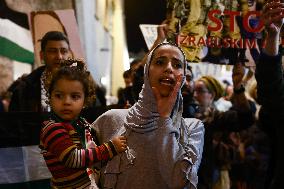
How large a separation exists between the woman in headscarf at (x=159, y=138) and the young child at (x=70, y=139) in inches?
4.8

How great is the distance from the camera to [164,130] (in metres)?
2.42

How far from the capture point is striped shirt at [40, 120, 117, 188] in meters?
2.40

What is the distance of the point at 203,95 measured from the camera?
15.7 ft

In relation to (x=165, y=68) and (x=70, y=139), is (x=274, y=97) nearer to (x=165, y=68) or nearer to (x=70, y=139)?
(x=165, y=68)

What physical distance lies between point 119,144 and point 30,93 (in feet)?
5.12

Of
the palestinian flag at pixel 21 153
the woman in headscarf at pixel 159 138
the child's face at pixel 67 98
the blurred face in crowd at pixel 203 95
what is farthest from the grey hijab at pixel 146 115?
the blurred face in crowd at pixel 203 95

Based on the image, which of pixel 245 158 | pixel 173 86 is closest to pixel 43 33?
pixel 173 86

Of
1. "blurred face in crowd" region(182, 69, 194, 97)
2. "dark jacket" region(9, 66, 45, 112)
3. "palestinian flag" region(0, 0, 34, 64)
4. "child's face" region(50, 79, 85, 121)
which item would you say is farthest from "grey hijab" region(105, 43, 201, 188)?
"palestinian flag" region(0, 0, 34, 64)

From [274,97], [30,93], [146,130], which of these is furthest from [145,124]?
[30,93]

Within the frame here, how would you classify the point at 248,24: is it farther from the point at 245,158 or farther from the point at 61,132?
the point at 61,132

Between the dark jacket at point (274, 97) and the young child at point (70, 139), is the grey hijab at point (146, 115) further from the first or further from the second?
the dark jacket at point (274, 97)

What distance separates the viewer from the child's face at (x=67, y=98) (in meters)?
2.51

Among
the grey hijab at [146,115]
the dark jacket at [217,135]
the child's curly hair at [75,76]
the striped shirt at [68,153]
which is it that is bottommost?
the dark jacket at [217,135]

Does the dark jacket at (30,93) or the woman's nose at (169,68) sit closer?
the woman's nose at (169,68)
